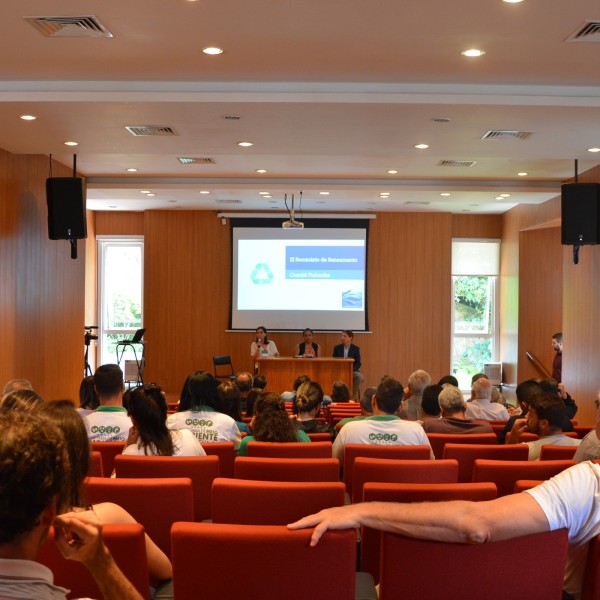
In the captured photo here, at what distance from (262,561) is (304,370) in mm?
11296

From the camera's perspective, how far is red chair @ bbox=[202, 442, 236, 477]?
14.4ft

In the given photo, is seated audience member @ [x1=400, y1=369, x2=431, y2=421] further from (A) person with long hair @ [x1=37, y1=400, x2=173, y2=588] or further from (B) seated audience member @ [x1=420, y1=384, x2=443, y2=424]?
(A) person with long hair @ [x1=37, y1=400, x2=173, y2=588]

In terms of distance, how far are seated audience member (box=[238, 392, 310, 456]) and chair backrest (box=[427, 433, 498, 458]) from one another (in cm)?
113

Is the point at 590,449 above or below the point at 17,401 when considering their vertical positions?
below

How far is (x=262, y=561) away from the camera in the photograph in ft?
6.71

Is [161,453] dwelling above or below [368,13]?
below

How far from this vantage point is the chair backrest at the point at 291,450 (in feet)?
13.7

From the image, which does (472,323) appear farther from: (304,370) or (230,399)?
(230,399)

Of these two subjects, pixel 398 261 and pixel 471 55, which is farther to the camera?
pixel 398 261

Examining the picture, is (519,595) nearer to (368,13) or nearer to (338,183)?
(368,13)

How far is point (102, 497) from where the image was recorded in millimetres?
2891

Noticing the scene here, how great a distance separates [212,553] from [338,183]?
34.1 feet

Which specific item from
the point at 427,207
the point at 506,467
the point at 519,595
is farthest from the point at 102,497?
the point at 427,207

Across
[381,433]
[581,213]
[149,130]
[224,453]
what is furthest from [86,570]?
[581,213]
